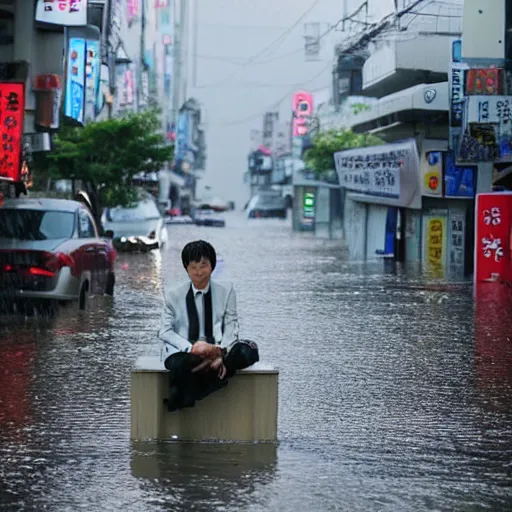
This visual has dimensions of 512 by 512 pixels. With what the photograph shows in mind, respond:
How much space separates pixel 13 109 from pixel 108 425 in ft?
54.5

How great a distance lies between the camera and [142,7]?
94750 mm

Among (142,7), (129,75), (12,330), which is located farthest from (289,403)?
(142,7)

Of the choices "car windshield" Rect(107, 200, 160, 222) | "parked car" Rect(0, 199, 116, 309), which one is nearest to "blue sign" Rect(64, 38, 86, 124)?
"car windshield" Rect(107, 200, 160, 222)

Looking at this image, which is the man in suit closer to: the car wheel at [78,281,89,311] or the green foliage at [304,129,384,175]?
the car wheel at [78,281,89,311]

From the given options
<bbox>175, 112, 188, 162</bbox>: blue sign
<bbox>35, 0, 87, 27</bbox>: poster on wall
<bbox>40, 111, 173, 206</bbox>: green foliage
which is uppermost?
<bbox>175, 112, 188, 162</bbox>: blue sign

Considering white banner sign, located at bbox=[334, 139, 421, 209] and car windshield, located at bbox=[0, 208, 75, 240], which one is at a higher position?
white banner sign, located at bbox=[334, 139, 421, 209]

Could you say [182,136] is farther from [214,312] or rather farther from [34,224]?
[214,312]

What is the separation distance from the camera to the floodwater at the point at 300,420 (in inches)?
286

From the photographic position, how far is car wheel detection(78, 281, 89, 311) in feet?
64.1

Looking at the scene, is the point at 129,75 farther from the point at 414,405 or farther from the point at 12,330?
the point at 414,405

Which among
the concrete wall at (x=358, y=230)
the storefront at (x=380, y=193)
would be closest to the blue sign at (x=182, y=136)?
the concrete wall at (x=358, y=230)

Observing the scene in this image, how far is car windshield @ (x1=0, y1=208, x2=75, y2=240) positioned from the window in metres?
0.29

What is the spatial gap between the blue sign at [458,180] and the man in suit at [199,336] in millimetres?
31354

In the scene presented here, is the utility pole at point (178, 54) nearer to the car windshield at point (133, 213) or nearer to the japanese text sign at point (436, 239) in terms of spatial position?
the car windshield at point (133, 213)
